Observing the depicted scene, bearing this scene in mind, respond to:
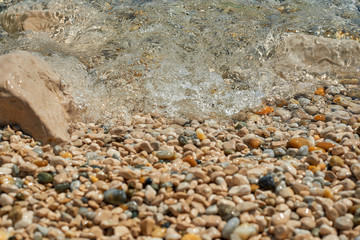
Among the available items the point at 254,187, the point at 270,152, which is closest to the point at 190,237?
the point at 254,187

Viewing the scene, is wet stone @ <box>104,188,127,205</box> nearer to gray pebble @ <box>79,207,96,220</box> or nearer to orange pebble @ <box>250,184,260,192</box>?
gray pebble @ <box>79,207,96,220</box>

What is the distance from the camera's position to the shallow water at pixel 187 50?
379cm

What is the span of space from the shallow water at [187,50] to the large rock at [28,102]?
44 centimetres

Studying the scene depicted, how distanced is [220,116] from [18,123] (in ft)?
5.39

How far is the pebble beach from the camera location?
205cm

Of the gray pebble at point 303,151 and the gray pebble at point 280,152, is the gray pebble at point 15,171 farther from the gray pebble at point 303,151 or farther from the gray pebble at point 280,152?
the gray pebble at point 303,151

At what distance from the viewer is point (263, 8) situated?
19.5ft

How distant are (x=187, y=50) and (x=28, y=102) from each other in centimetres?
212

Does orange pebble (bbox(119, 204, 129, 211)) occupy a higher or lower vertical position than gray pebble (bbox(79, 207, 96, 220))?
lower

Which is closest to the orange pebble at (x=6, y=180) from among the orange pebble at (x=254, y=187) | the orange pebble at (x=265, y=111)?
the orange pebble at (x=254, y=187)

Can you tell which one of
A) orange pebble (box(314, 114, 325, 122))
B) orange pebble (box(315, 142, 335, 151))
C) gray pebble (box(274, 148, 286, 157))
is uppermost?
orange pebble (box(315, 142, 335, 151))

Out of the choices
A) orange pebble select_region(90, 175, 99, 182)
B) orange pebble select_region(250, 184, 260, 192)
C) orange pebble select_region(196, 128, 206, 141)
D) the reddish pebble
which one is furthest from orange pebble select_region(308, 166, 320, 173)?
orange pebble select_region(90, 175, 99, 182)

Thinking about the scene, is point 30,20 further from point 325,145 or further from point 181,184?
point 325,145

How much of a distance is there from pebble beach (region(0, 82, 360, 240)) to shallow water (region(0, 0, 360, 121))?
617mm
